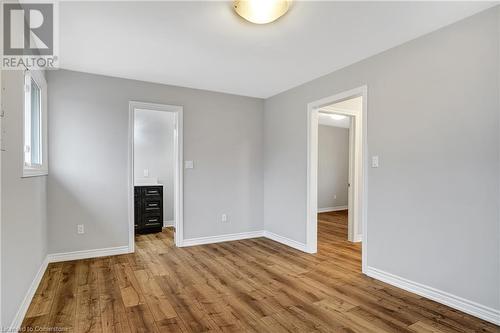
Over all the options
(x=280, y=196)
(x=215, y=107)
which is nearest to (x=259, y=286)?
(x=280, y=196)

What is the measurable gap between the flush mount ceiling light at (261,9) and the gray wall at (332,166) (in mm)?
5813

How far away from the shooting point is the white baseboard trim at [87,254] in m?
3.50

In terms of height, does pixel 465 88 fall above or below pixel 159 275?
above

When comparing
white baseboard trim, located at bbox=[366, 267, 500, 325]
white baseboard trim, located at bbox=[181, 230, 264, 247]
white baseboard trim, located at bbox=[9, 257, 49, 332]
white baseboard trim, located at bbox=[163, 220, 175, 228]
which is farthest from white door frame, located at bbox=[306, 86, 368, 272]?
white baseboard trim, located at bbox=[9, 257, 49, 332]

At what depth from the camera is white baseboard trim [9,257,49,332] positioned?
6.40ft

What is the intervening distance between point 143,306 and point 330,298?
165 cm

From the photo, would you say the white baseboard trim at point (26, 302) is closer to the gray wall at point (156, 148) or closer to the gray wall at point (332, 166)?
the gray wall at point (156, 148)

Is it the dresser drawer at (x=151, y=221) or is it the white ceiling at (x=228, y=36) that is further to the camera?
the dresser drawer at (x=151, y=221)

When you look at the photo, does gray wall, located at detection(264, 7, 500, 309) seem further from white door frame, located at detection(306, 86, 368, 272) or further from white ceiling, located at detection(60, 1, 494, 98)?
white ceiling, located at detection(60, 1, 494, 98)

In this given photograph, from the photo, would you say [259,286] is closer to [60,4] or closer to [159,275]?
[159,275]

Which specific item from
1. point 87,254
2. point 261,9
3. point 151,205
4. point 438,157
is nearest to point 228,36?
point 261,9

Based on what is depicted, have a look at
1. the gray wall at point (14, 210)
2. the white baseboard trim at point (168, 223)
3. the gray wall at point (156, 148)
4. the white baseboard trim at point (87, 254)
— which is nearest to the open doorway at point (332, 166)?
the white baseboard trim at point (168, 223)

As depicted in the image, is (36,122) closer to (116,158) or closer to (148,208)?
(116,158)

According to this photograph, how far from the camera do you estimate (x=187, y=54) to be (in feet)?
10.0
